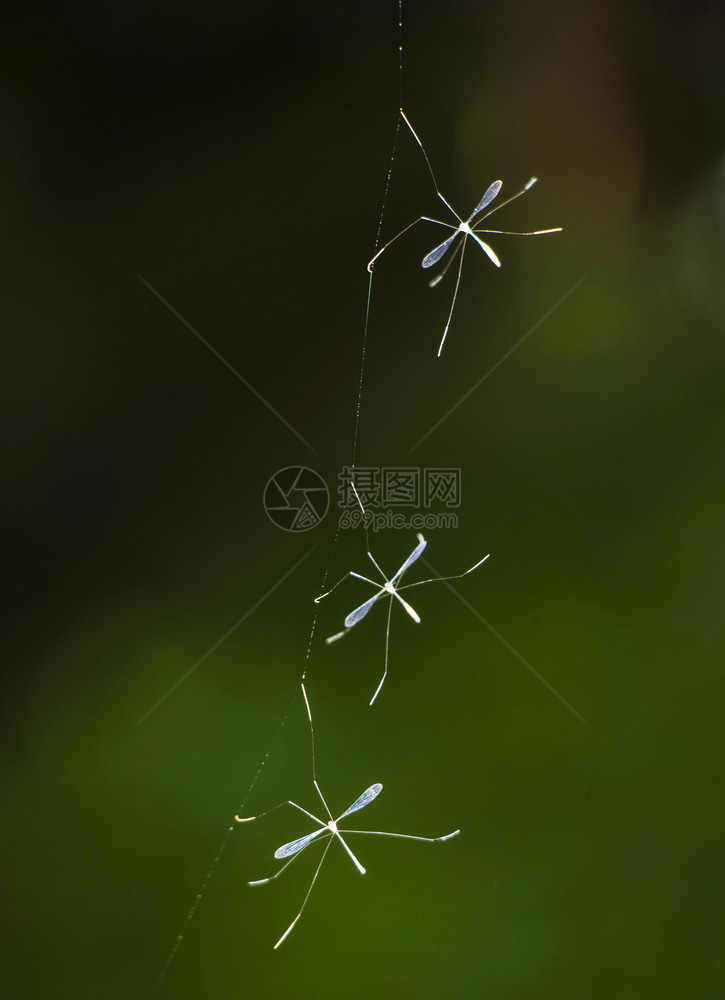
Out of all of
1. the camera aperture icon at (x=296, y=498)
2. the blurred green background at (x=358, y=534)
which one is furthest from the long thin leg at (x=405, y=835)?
the camera aperture icon at (x=296, y=498)

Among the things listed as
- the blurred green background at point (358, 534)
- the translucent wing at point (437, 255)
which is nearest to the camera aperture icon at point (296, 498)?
the blurred green background at point (358, 534)

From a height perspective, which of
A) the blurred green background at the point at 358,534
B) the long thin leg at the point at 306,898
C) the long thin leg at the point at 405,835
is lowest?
the long thin leg at the point at 306,898

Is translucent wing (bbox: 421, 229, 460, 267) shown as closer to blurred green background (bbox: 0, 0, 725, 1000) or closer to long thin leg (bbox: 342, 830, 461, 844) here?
blurred green background (bbox: 0, 0, 725, 1000)

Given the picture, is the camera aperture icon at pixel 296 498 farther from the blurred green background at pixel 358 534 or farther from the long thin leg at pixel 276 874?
the long thin leg at pixel 276 874

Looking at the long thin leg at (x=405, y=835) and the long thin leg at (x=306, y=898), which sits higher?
the long thin leg at (x=405, y=835)

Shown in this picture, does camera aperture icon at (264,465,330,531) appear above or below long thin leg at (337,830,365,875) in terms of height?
above

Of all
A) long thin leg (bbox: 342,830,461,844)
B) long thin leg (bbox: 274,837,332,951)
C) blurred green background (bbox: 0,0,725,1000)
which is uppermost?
blurred green background (bbox: 0,0,725,1000)

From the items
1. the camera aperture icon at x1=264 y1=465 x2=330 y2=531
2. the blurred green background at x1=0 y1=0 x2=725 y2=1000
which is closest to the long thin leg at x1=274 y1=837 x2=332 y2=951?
the blurred green background at x1=0 y1=0 x2=725 y2=1000

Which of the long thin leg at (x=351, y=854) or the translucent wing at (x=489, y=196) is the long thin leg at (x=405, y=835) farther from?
the translucent wing at (x=489, y=196)

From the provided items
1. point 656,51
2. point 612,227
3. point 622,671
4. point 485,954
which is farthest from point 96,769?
point 656,51
